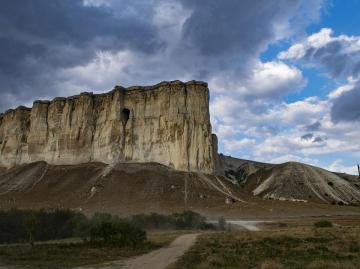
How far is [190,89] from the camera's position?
311ft

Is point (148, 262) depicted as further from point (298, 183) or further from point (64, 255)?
point (298, 183)

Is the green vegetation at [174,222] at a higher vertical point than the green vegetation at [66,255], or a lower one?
higher

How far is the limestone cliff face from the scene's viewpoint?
90562 millimetres

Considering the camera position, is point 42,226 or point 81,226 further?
point 81,226

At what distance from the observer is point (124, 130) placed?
95812mm

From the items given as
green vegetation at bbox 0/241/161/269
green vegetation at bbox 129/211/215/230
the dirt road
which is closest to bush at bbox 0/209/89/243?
green vegetation at bbox 129/211/215/230

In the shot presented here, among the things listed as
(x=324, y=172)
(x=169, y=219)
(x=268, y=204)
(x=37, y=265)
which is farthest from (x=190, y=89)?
(x=37, y=265)

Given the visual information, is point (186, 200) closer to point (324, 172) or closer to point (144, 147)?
point (144, 147)

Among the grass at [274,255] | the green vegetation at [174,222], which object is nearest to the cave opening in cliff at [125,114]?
the green vegetation at [174,222]

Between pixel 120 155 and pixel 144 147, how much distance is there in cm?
477

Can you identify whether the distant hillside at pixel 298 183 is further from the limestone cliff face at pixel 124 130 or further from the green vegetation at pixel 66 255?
the green vegetation at pixel 66 255

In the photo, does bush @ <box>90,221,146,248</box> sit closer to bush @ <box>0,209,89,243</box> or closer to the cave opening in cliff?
bush @ <box>0,209,89,243</box>

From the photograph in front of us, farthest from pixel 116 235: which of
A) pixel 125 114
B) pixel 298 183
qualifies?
pixel 298 183

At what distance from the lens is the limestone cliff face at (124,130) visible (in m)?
90.6
